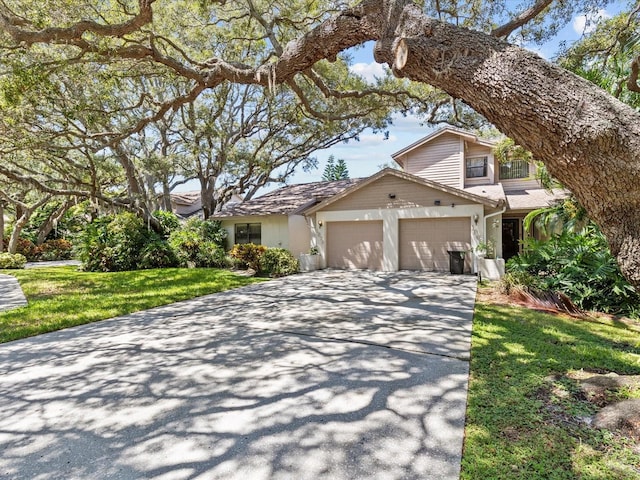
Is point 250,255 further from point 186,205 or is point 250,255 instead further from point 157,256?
point 186,205

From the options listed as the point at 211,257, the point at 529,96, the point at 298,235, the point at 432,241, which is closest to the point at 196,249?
the point at 211,257

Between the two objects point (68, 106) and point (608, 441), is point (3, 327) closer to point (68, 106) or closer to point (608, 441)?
point (68, 106)

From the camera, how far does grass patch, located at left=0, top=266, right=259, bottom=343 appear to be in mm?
6645

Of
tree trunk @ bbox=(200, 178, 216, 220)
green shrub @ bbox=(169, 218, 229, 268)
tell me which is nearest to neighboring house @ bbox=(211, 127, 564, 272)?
green shrub @ bbox=(169, 218, 229, 268)

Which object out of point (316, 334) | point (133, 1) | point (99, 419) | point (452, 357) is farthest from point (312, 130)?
point (99, 419)

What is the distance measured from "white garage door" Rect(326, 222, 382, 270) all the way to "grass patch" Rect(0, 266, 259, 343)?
4288 mm

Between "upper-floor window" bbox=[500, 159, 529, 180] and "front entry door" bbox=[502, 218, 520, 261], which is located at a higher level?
A: "upper-floor window" bbox=[500, 159, 529, 180]

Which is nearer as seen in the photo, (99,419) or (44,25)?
(99,419)

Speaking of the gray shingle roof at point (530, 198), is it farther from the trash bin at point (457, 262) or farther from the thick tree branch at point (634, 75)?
the thick tree branch at point (634, 75)

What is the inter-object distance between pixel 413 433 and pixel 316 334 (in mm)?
2934

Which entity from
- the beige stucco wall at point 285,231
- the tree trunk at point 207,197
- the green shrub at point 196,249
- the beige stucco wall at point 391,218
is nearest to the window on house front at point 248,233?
the beige stucco wall at point 285,231

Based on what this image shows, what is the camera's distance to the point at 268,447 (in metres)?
2.69

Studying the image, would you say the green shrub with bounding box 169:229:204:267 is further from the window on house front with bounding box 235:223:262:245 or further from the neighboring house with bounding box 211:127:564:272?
the neighboring house with bounding box 211:127:564:272

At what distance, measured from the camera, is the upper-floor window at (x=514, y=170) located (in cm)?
1538
